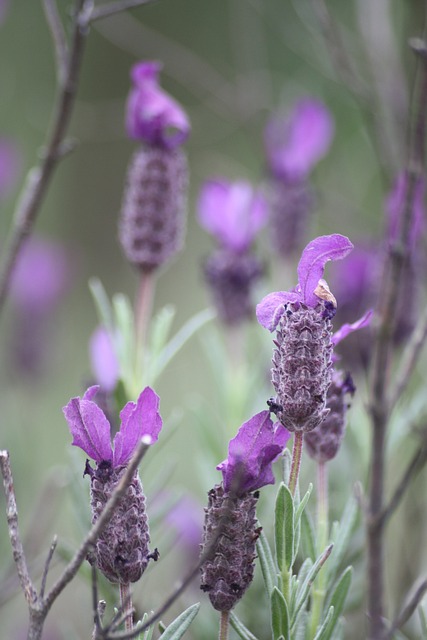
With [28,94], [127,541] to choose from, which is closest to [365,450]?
[127,541]

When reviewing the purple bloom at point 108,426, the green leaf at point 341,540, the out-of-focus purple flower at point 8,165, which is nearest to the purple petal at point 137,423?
the purple bloom at point 108,426

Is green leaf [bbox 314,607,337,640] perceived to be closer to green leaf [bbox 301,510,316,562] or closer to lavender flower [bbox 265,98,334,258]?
green leaf [bbox 301,510,316,562]

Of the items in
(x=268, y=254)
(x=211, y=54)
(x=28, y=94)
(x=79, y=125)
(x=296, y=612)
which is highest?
(x=211, y=54)

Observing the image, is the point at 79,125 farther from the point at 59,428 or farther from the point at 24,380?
the point at 24,380

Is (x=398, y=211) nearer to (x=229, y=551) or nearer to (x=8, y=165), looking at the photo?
(x=229, y=551)

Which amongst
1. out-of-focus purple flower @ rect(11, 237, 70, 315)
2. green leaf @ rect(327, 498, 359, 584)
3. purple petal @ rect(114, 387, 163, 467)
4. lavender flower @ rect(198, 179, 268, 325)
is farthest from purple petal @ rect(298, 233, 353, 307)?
out-of-focus purple flower @ rect(11, 237, 70, 315)

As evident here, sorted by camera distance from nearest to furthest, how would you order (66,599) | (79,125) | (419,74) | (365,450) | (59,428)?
(419,74) < (365,450) < (66,599) < (59,428) < (79,125)
